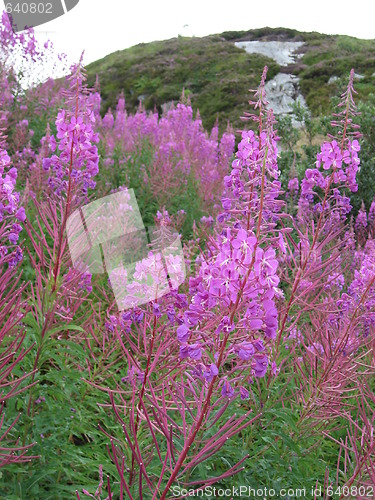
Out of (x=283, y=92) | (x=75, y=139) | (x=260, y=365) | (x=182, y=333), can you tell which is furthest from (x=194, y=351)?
(x=283, y=92)

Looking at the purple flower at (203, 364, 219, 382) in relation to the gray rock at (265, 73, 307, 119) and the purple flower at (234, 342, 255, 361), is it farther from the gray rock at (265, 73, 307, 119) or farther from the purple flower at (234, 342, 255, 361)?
the gray rock at (265, 73, 307, 119)

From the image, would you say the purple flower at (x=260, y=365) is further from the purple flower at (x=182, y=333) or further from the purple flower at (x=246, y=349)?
the purple flower at (x=182, y=333)

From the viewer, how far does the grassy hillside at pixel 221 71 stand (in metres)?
21.2

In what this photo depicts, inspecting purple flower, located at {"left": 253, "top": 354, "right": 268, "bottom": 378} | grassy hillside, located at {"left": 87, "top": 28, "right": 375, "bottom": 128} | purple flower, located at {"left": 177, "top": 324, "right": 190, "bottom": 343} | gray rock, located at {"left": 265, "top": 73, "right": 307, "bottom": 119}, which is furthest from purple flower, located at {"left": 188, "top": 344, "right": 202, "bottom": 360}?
gray rock, located at {"left": 265, "top": 73, "right": 307, "bottom": 119}

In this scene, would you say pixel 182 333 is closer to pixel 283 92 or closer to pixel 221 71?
pixel 283 92

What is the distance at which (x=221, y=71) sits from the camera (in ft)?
83.6

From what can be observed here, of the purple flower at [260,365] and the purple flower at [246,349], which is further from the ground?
the purple flower at [246,349]

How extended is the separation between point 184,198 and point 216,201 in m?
0.61

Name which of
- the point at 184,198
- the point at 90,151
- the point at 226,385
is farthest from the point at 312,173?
the point at 184,198

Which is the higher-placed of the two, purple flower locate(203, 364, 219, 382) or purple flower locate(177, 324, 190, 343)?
purple flower locate(177, 324, 190, 343)

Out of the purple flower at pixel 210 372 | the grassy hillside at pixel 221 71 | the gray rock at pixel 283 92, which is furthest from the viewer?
the grassy hillside at pixel 221 71

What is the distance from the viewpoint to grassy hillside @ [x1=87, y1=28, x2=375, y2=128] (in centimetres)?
2123

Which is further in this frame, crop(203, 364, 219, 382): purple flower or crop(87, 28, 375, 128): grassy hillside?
crop(87, 28, 375, 128): grassy hillside

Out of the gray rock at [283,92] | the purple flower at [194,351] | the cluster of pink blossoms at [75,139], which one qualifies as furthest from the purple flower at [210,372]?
the gray rock at [283,92]
